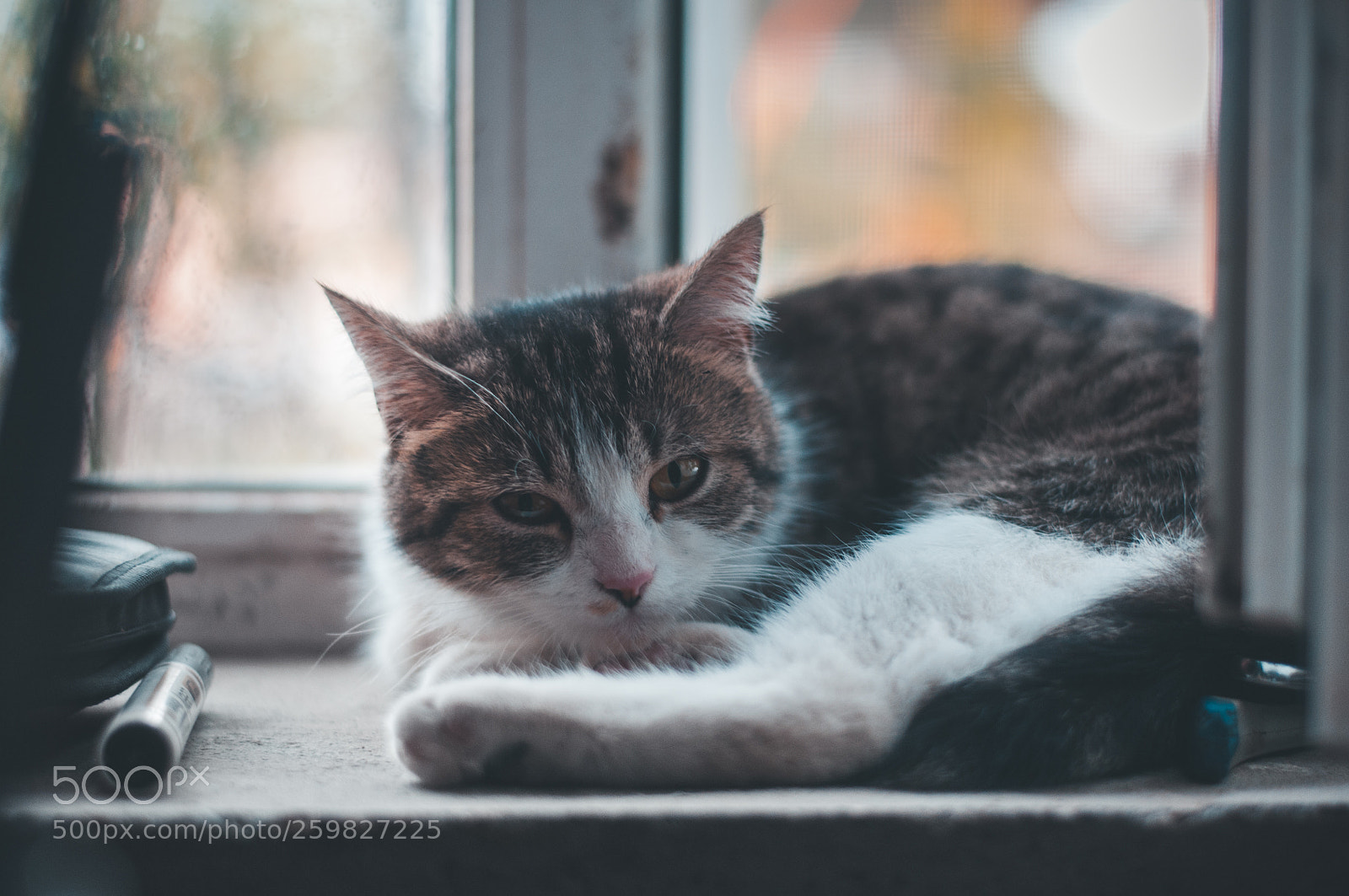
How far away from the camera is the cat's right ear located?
0.96m

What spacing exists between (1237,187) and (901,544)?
45cm

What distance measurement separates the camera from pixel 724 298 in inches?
42.1

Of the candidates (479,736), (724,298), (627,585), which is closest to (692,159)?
(724,298)

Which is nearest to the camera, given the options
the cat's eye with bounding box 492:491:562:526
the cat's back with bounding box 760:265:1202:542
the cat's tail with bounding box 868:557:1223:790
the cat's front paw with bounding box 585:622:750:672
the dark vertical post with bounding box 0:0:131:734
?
the dark vertical post with bounding box 0:0:131:734

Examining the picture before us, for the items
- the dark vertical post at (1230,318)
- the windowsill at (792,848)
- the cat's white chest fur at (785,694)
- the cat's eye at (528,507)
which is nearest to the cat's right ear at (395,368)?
the cat's eye at (528,507)

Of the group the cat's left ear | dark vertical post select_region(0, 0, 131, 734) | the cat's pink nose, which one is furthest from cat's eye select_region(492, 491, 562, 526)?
dark vertical post select_region(0, 0, 131, 734)

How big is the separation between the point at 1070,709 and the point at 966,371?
0.65 meters

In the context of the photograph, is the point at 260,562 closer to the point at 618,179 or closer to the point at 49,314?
the point at 618,179

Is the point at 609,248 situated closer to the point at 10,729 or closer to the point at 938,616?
the point at 938,616

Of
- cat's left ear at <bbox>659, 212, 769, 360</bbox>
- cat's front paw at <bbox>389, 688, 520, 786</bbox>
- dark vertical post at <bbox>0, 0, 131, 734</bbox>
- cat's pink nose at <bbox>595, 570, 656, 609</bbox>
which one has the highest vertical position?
cat's left ear at <bbox>659, 212, 769, 360</bbox>

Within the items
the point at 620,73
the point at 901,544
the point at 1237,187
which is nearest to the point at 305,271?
the point at 620,73

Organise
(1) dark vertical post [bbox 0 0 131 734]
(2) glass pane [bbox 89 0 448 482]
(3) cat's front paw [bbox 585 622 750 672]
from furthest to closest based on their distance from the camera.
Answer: (2) glass pane [bbox 89 0 448 482] < (3) cat's front paw [bbox 585 622 750 672] < (1) dark vertical post [bbox 0 0 131 734]

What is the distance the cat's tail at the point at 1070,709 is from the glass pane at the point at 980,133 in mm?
825

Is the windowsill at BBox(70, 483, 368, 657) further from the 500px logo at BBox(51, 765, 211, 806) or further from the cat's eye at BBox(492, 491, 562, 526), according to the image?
the 500px logo at BBox(51, 765, 211, 806)
